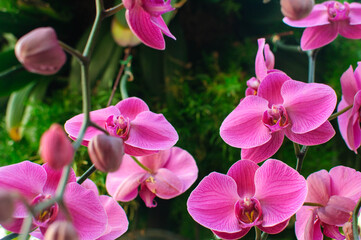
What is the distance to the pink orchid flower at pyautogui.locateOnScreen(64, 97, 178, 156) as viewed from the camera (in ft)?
0.89

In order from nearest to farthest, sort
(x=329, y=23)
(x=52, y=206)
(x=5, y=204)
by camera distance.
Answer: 1. (x=5, y=204)
2. (x=52, y=206)
3. (x=329, y=23)

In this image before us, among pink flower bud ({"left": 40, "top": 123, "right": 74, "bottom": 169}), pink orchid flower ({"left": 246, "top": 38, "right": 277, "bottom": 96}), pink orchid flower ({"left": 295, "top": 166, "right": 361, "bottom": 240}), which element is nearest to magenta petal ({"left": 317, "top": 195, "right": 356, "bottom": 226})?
pink orchid flower ({"left": 295, "top": 166, "right": 361, "bottom": 240})

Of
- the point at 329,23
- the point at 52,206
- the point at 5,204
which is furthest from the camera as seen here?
the point at 329,23

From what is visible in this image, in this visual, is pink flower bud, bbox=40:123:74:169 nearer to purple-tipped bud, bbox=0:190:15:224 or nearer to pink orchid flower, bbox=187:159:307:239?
purple-tipped bud, bbox=0:190:15:224

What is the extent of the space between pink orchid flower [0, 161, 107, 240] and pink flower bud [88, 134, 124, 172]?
71 mm

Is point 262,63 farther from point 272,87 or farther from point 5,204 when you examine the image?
point 5,204

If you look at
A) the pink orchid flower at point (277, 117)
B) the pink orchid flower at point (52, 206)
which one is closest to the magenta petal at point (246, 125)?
the pink orchid flower at point (277, 117)

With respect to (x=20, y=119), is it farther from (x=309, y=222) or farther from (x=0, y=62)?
(x=309, y=222)

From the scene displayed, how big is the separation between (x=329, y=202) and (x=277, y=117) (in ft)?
0.24

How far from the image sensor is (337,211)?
27 centimetres

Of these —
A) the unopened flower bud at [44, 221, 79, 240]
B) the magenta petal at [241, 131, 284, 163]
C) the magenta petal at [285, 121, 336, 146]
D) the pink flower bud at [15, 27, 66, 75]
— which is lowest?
the magenta petal at [241, 131, 284, 163]

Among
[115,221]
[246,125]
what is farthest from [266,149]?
[115,221]

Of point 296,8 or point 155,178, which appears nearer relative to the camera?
point 296,8

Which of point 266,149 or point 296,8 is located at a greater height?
point 296,8
